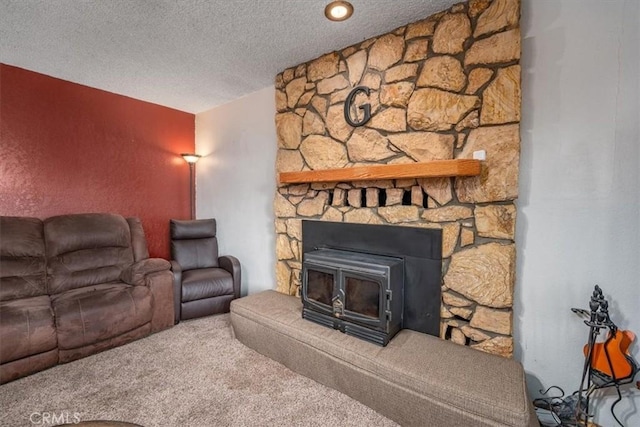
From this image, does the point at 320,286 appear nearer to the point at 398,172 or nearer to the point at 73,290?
the point at 398,172

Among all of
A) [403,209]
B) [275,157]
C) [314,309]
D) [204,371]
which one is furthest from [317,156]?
[204,371]

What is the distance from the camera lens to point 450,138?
1.90m

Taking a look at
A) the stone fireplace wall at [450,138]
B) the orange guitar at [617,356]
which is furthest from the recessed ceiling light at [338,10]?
the orange guitar at [617,356]

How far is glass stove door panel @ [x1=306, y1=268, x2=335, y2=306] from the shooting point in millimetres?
2092

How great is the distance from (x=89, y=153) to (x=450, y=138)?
3.64 metres

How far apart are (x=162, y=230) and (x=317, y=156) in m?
2.51

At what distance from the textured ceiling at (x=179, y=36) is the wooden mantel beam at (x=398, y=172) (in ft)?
3.41

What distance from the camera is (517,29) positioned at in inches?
65.2

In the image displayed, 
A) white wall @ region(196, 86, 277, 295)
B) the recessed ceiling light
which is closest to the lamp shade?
white wall @ region(196, 86, 277, 295)

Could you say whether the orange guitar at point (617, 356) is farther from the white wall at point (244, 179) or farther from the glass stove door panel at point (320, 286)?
the white wall at point (244, 179)

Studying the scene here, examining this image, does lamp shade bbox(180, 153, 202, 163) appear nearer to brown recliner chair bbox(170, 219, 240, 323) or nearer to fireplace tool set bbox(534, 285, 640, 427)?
brown recliner chair bbox(170, 219, 240, 323)

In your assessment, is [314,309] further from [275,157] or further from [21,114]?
[21,114]

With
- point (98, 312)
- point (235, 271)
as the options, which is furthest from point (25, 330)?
point (235, 271)

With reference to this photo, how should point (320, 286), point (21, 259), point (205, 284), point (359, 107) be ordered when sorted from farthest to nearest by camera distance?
point (205, 284), point (21, 259), point (359, 107), point (320, 286)
